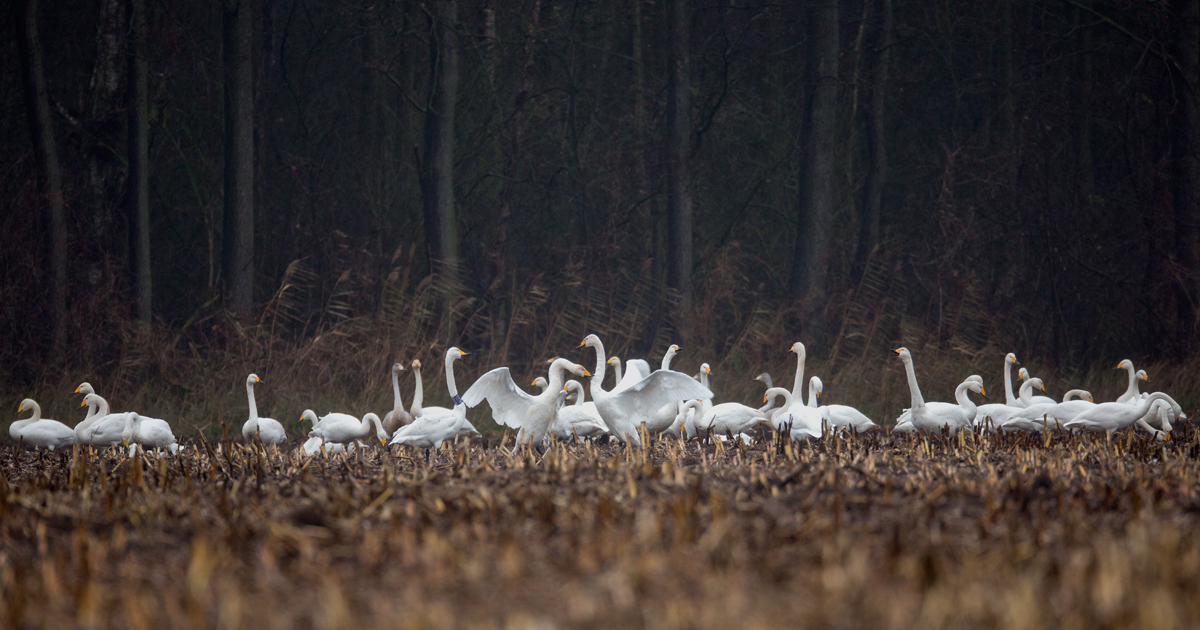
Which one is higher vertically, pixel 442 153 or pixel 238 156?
pixel 442 153

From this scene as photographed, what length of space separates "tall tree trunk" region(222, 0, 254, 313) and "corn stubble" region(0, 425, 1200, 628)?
9799mm

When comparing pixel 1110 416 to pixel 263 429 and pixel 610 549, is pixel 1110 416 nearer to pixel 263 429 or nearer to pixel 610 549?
pixel 610 549

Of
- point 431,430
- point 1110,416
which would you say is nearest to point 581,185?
point 431,430

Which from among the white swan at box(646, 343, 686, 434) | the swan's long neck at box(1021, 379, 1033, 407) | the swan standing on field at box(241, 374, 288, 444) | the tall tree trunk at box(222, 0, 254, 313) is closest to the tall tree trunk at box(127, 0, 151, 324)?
the tall tree trunk at box(222, 0, 254, 313)

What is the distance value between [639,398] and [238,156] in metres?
8.61

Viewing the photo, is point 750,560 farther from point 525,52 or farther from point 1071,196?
point 1071,196

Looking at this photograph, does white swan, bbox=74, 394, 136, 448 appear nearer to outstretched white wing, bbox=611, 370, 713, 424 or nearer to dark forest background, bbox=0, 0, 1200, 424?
dark forest background, bbox=0, 0, 1200, 424

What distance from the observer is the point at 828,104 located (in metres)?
18.4

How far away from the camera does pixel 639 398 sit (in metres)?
9.89

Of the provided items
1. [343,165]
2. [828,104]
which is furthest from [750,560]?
[343,165]

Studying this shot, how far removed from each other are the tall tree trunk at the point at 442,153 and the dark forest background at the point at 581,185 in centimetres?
6

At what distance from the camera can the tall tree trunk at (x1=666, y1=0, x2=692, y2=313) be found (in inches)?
712

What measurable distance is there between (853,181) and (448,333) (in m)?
10.3

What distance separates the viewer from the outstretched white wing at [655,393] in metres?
9.53
